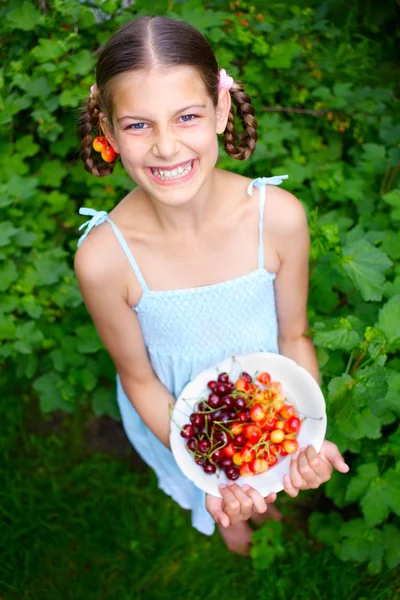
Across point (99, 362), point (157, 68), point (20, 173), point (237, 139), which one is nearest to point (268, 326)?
point (237, 139)

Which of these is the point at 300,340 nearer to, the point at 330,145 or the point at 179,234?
the point at 179,234

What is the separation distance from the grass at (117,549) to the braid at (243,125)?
1.76 meters

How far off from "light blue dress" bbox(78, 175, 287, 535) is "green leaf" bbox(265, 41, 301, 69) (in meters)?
1.18

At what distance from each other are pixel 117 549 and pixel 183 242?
1.66m

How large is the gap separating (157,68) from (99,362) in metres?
1.49

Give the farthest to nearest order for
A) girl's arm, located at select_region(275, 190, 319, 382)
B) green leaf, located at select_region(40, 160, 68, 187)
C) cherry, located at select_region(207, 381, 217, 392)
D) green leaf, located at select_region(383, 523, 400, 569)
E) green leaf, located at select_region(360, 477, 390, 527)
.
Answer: green leaf, located at select_region(40, 160, 68, 187)
green leaf, located at select_region(383, 523, 400, 569)
green leaf, located at select_region(360, 477, 390, 527)
cherry, located at select_region(207, 381, 217, 392)
girl's arm, located at select_region(275, 190, 319, 382)

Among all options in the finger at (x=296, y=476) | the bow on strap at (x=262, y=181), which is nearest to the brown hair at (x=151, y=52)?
the bow on strap at (x=262, y=181)

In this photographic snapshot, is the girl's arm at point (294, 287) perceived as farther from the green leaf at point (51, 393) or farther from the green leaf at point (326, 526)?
the green leaf at point (51, 393)

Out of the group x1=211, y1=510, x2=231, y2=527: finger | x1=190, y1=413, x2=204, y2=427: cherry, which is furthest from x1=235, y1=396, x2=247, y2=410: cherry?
x1=211, y1=510, x2=231, y2=527: finger

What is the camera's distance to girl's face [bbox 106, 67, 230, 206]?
1.40 meters

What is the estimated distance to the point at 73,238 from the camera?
9.64ft

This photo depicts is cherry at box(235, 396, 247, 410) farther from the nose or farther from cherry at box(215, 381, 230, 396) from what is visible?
the nose

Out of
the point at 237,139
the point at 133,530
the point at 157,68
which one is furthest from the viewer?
the point at 133,530

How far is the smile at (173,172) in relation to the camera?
4.89ft
